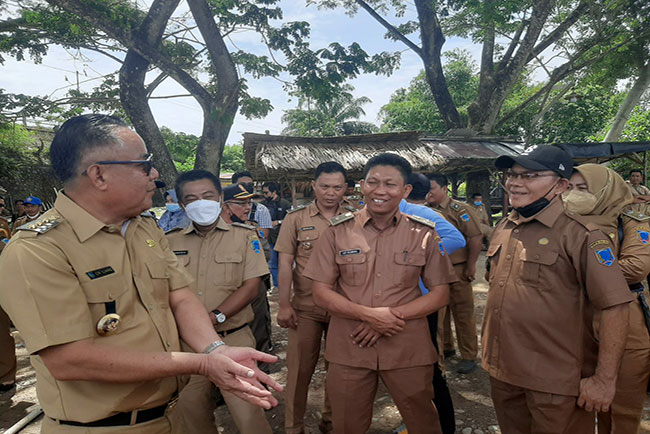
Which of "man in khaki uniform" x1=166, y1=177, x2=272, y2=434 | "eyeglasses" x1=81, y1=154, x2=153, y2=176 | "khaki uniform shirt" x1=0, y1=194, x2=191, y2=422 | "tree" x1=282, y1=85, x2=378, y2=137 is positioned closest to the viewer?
"khaki uniform shirt" x1=0, y1=194, x2=191, y2=422

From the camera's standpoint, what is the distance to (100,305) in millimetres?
1403

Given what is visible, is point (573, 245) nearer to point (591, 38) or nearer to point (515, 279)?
point (515, 279)

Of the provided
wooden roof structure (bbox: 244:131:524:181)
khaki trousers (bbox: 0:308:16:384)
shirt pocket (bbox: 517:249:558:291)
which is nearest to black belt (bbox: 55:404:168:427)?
shirt pocket (bbox: 517:249:558:291)

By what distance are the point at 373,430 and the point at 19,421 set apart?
3221 millimetres

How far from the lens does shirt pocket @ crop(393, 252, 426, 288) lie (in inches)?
91.3

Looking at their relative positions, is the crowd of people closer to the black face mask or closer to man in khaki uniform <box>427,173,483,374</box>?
the black face mask

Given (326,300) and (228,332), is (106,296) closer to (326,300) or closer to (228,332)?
(326,300)

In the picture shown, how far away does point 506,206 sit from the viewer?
12.6 meters

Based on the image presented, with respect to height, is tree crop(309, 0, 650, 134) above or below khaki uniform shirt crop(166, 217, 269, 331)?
above

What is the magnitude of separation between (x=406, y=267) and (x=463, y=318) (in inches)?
92.6

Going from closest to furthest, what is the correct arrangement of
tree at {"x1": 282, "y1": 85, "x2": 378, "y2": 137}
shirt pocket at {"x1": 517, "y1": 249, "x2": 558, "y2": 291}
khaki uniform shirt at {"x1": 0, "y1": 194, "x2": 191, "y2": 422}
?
khaki uniform shirt at {"x1": 0, "y1": 194, "x2": 191, "y2": 422}
shirt pocket at {"x1": 517, "y1": 249, "x2": 558, "y2": 291}
tree at {"x1": 282, "y1": 85, "x2": 378, "y2": 137}

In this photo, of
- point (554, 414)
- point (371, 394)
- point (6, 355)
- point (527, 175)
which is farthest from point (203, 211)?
point (6, 355)

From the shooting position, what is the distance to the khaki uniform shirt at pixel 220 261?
9.11 feet

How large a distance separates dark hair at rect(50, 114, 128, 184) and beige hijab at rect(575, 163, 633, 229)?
2867mm
